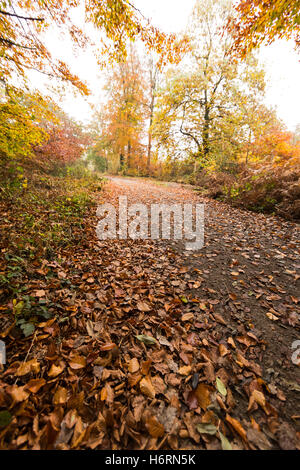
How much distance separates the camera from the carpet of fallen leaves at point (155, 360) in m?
1.13

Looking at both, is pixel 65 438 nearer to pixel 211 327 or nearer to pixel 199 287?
pixel 211 327

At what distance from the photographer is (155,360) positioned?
1.57m

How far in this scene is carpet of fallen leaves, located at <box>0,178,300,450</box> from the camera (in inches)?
44.7


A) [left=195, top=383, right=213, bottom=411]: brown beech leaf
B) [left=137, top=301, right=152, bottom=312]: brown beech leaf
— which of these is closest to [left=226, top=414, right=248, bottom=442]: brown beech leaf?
[left=195, top=383, right=213, bottom=411]: brown beech leaf

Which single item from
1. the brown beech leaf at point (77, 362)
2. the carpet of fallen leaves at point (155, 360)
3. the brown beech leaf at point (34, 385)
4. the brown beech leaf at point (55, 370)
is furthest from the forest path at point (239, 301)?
the brown beech leaf at point (34, 385)

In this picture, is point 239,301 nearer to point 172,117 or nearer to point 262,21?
point 262,21

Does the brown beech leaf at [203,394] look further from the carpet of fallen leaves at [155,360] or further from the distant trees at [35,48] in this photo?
the distant trees at [35,48]

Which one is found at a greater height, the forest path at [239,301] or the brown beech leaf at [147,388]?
the forest path at [239,301]

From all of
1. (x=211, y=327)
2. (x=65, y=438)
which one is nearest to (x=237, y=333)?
(x=211, y=327)

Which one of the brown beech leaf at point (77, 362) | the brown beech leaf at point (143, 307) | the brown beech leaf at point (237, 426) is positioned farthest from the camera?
the brown beech leaf at point (143, 307)

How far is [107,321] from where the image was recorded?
1.91 m

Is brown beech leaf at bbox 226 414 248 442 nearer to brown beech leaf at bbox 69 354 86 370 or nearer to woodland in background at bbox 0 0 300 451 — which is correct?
woodland in background at bbox 0 0 300 451

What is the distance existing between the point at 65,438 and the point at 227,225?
4.67 metres

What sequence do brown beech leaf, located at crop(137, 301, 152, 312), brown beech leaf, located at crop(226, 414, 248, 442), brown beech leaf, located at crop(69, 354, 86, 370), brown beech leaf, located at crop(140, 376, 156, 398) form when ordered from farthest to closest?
brown beech leaf, located at crop(137, 301, 152, 312)
brown beech leaf, located at crop(69, 354, 86, 370)
brown beech leaf, located at crop(140, 376, 156, 398)
brown beech leaf, located at crop(226, 414, 248, 442)
